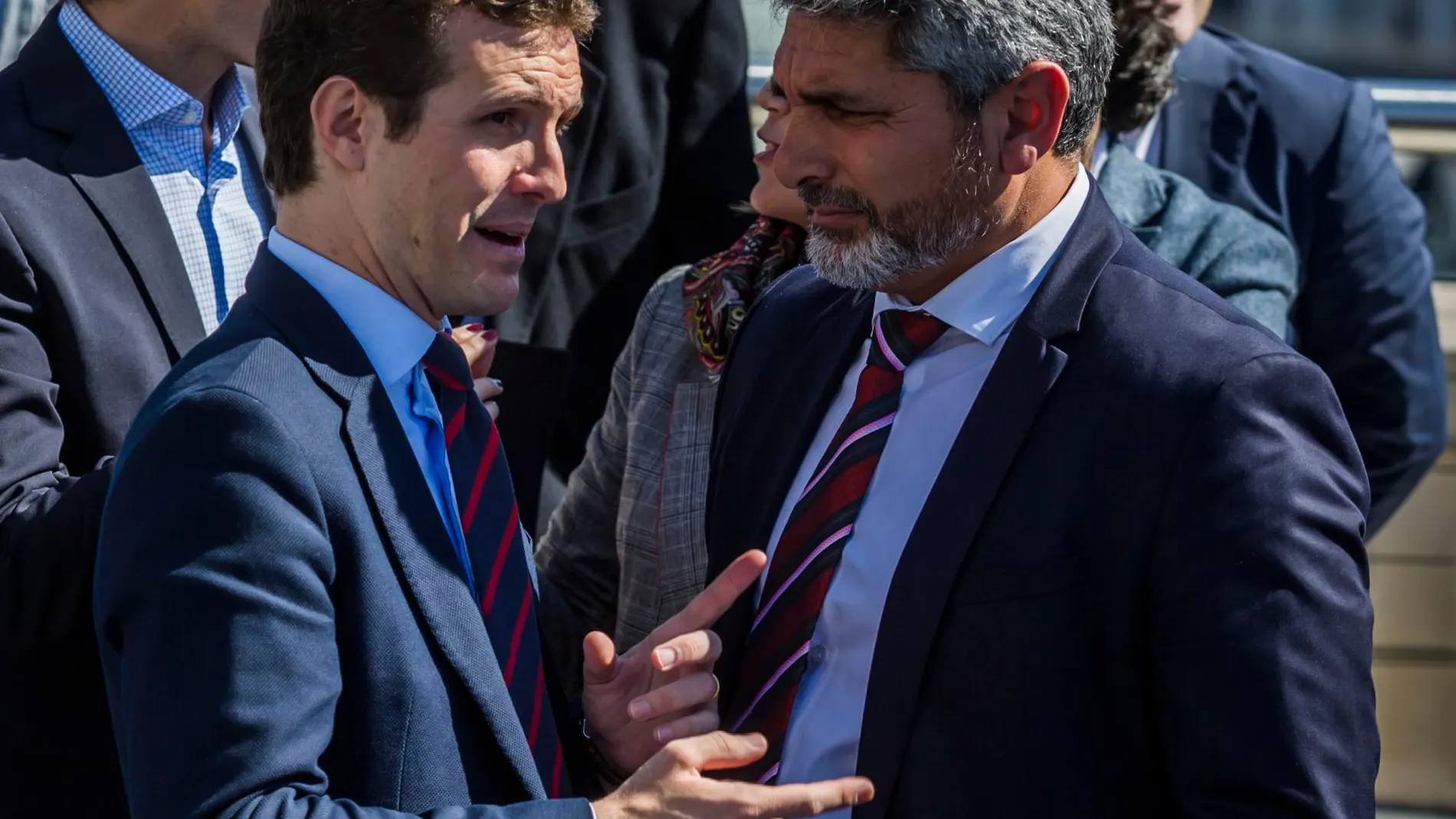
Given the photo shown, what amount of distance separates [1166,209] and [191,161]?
1.67m

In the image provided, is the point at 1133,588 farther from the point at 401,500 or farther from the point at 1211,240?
the point at 1211,240

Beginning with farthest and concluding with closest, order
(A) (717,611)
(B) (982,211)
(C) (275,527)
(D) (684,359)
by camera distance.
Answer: (D) (684,359), (B) (982,211), (A) (717,611), (C) (275,527)

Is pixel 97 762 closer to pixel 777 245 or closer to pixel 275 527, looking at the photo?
pixel 275 527

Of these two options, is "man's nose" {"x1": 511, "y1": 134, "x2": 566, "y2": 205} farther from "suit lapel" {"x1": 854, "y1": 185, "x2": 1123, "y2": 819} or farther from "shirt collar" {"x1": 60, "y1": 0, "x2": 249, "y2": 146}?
"shirt collar" {"x1": 60, "y1": 0, "x2": 249, "y2": 146}

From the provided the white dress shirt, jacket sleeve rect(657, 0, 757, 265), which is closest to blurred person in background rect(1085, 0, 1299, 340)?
the white dress shirt

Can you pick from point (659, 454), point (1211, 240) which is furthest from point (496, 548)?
point (1211, 240)

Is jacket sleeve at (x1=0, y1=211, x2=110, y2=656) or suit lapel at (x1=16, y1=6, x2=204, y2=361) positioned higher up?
suit lapel at (x1=16, y1=6, x2=204, y2=361)

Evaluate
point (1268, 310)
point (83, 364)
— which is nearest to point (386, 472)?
point (83, 364)

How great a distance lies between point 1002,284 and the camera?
2.01 metres

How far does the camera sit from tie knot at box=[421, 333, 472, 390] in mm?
1890

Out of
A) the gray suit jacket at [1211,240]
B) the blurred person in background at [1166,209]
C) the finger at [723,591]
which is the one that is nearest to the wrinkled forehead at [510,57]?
the finger at [723,591]

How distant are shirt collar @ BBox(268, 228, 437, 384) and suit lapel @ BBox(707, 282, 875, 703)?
0.55 metres

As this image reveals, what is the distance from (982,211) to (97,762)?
1.39m

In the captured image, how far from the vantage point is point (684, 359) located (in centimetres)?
274
